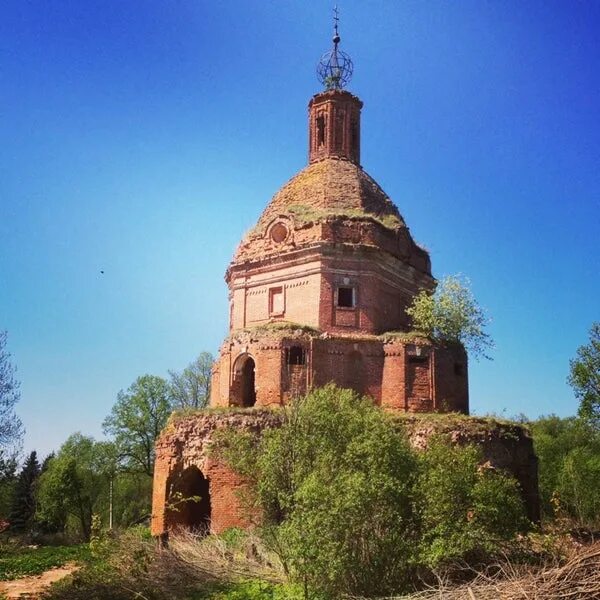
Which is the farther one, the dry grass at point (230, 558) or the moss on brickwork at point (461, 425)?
the moss on brickwork at point (461, 425)

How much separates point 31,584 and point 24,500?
78.6ft

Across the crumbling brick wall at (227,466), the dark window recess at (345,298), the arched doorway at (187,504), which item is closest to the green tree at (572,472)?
the crumbling brick wall at (227,466)

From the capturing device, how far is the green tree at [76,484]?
Answer: 105ft

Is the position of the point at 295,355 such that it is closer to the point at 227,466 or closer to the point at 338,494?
the point at 227,466

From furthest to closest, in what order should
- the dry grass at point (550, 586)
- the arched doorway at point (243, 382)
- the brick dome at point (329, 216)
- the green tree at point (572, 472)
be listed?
the green tree at point (572, 472)
the brick dome at point (329, 216)
the arched doorway at point (243, 382)
the dry grass at point (550, 586)

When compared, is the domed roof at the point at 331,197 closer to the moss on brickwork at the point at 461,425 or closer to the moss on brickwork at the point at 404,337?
the moss on brickwork at the point at 404,337

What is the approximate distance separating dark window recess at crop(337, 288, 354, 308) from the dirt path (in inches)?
455

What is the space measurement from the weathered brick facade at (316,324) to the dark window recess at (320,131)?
51cm

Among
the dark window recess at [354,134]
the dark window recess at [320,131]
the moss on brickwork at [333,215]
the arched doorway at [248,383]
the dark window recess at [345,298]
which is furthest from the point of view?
the dark window recess at [354,134]

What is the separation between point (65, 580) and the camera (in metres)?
14.6

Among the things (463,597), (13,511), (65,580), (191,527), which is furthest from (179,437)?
(13,511)

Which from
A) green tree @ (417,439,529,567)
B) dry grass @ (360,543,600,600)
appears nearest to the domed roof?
green tree @ (417,439,529,567)

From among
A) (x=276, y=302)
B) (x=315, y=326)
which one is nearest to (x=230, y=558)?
(x=315, y=326)

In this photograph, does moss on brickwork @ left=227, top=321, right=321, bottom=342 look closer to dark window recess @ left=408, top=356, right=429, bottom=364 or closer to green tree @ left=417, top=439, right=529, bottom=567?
dark window recess @ left=408, top=356, right=429, bottom=364
